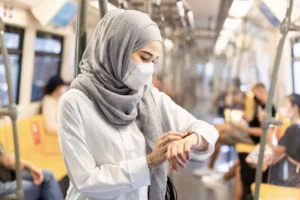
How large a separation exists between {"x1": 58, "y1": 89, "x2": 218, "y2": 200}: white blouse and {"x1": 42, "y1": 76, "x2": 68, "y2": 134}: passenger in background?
2.49ft

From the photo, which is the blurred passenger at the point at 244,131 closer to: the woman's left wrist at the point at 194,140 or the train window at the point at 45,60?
the woman's left wrist at the point at 194,140

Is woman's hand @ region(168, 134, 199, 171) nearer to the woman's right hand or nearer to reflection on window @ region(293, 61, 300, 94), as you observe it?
the woman's right hand

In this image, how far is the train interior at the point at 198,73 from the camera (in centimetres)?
125

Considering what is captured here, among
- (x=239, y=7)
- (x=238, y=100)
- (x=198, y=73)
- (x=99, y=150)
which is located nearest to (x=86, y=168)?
(x=99, y=150)

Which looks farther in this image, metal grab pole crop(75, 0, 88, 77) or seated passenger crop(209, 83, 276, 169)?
seated passenger crop(209, 83, 276, 169)

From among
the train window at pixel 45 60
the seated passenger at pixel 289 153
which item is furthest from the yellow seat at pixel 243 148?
the train window at pixel 45 60

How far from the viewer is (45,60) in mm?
2254

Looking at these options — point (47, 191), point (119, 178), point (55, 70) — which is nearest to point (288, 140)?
point (119, 178)

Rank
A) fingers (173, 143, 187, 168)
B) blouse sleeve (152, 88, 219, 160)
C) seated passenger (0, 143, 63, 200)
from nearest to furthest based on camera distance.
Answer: fingers (173, 143, 187, 168) → blouse sleeve (152, 88, 219, 160) → seated passenger (0, 143, 63, 200)

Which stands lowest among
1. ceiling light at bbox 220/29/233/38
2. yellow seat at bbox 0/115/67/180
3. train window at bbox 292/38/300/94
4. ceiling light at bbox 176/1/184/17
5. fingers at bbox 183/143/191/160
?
yellow seat at bbox 0/115/67/180

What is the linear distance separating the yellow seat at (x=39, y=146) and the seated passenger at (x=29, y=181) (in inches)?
2.0

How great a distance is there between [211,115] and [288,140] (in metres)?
0.35

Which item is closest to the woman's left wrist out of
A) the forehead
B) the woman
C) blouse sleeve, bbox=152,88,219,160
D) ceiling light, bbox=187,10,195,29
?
the woman

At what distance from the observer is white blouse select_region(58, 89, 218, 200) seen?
925 mm
